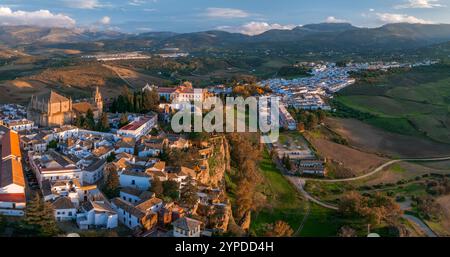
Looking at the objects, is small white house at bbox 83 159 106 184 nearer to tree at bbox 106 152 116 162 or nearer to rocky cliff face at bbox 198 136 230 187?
tree at bbox 106 152 116 162

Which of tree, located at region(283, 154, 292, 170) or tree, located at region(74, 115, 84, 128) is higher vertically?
tree, located at region(74, 115, 84, 128)

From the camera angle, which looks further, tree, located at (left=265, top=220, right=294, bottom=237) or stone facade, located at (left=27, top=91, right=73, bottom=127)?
stone facade, located at (left=27, top=91, right=73, bottom=127)

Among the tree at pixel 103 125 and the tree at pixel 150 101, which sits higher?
the tree at pixel 150 101

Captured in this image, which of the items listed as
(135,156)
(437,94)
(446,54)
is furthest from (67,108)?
(446,54)

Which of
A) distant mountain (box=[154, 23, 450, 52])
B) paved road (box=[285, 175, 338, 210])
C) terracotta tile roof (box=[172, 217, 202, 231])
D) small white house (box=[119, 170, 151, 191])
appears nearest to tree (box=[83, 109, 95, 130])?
small white house (box=[119, 170, 151, 191])

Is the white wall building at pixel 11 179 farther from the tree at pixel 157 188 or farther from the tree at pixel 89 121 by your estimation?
the tree at pixel 157 188

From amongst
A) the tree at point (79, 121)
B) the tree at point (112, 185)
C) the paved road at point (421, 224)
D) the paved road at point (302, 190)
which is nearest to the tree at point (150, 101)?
the tree at point (79, 121)

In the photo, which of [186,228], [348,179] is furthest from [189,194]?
[348,179]
